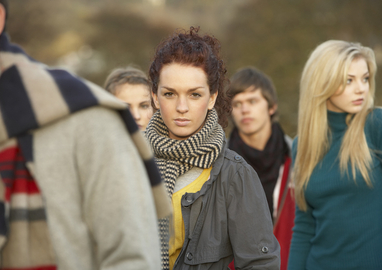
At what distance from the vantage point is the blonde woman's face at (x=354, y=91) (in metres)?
2.93

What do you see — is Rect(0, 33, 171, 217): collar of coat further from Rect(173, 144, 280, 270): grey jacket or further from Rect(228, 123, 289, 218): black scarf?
Rect(228, 123, 289, 218): black scarf

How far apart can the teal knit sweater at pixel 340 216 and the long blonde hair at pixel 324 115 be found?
6 centimetres

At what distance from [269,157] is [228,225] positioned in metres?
2.19

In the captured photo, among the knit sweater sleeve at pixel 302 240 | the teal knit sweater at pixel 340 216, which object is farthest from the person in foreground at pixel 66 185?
the knit sweater sleeve at pixel 302 240

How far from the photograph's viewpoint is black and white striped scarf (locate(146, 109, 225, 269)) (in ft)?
6.72

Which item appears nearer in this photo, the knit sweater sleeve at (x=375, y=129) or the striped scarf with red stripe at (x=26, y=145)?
the striped scarf with red stripe at (x=26, y=145)

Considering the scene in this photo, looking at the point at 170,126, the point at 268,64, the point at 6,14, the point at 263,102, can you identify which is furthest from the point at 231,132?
the point at 268,64

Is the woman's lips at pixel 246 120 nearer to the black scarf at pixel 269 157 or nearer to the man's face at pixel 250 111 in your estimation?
the man's face at pixel 250 111

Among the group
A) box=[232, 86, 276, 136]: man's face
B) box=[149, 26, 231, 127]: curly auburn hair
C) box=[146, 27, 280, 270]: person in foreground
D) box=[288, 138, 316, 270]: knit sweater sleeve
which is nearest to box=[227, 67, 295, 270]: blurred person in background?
box=[232, 86, 276, 136]: man's face

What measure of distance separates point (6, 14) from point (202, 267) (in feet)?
4.39

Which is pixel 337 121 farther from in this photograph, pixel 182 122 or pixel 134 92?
pixel 134 92

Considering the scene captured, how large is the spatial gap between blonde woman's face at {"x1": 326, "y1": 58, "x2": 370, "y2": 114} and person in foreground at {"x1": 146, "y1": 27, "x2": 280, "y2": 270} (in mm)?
1115

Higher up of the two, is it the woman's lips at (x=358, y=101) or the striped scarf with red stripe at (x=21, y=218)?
the woman's lips at (x=358, y=101)

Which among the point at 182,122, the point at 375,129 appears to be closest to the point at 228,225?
the point at 182,122
